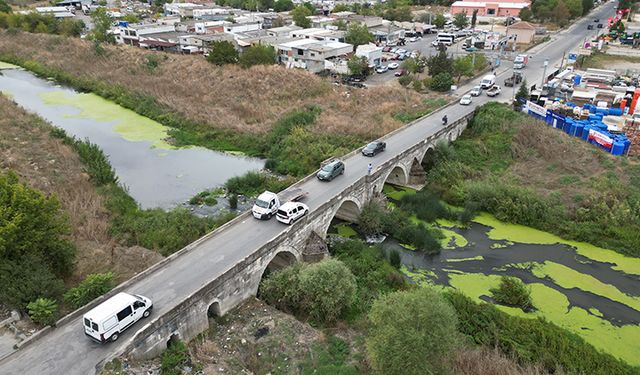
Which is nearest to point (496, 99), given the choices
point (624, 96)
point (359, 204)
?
point (624, 96)

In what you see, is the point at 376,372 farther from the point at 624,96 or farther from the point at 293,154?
the point at 624,96

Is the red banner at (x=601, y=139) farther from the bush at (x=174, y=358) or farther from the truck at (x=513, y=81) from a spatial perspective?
the bush at (x=174, y=358)

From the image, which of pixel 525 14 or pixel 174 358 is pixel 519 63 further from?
pixel 174 358

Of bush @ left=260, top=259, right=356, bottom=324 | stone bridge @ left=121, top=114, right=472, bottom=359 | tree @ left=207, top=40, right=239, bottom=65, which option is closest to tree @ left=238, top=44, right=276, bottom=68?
tree @ left=207, top=40, right=239, bottom=65

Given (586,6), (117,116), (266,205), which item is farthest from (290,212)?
(586,6)

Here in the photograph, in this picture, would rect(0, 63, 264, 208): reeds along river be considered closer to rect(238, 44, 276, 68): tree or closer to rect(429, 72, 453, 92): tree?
rect(238, 44, 276, 68): tree
